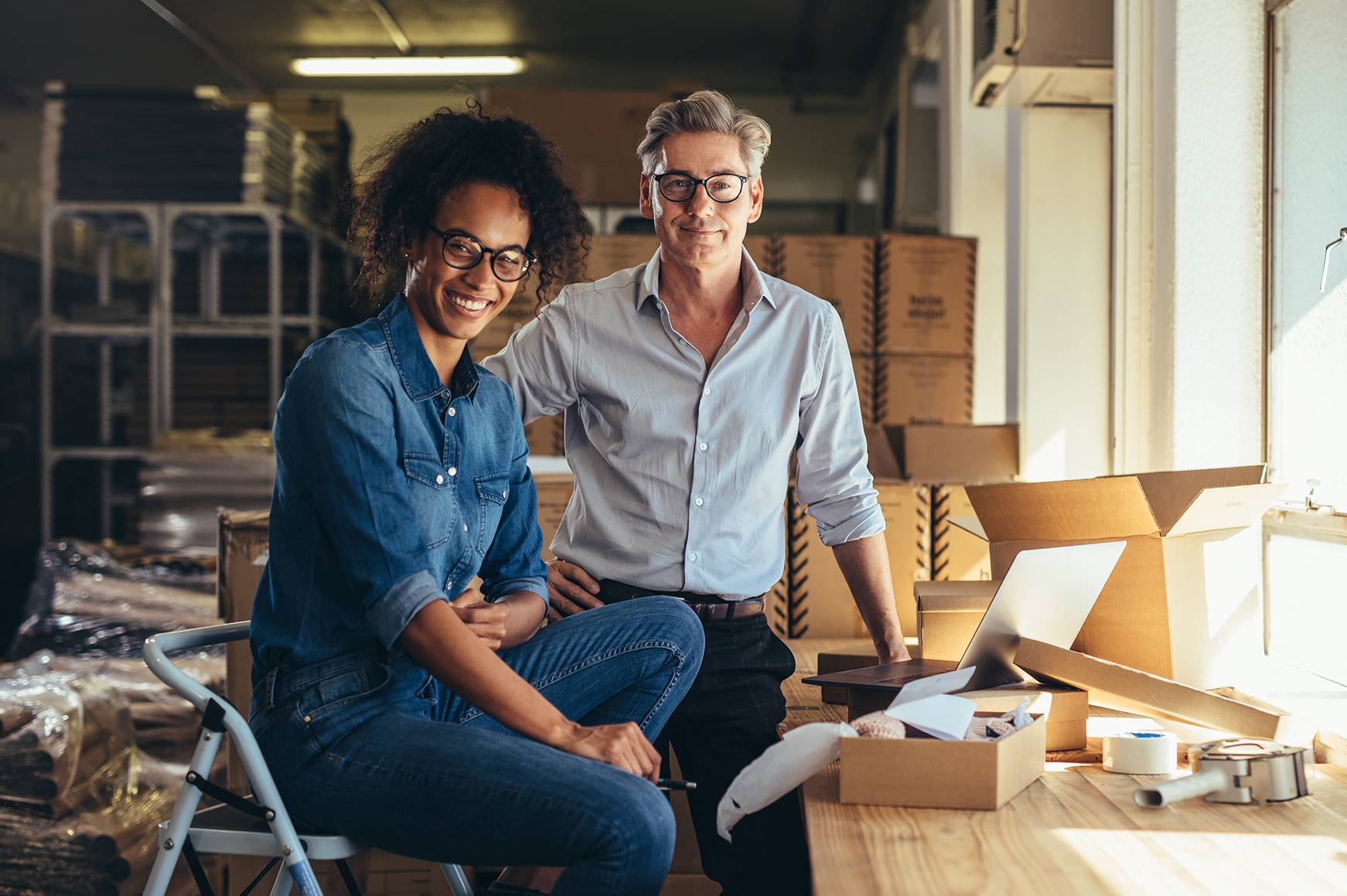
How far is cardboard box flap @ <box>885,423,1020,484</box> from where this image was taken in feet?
9.62

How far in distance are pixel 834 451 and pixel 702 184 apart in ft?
1.70

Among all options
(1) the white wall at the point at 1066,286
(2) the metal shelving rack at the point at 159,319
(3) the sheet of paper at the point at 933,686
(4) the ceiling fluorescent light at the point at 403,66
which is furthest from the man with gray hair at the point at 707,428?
(4) the ceiling fluorescent light at the point at 403,66

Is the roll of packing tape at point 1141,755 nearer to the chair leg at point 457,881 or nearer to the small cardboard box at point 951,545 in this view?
the chair leg at point 457,881

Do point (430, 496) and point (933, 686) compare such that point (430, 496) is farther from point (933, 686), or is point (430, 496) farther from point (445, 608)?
point (933, 686)

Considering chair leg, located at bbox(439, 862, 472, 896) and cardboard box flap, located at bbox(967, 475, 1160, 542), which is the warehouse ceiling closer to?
cardboard box flap, located at bbox(967, 475, 1160, 542)

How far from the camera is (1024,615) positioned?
64.0 inches

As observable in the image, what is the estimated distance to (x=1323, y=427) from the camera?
6.16 feet

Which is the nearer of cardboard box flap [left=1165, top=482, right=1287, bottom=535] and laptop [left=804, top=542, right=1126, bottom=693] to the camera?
laptop [left=804, top=542, right=1126, bottom=693]

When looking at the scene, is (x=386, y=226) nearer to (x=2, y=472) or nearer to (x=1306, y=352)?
(x=1306, y=352)

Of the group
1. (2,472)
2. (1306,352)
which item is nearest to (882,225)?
(1306,352)

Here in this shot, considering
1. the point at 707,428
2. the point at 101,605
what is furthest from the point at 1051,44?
A: the point at 101,605

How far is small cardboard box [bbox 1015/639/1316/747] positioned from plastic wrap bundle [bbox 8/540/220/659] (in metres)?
2.76

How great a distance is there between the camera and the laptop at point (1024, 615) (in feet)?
5.11

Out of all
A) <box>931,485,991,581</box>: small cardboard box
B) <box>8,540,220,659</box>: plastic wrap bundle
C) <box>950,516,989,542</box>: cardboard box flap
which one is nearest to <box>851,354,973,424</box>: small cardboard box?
<box>931,485,991,581</box>: small cardboard box
